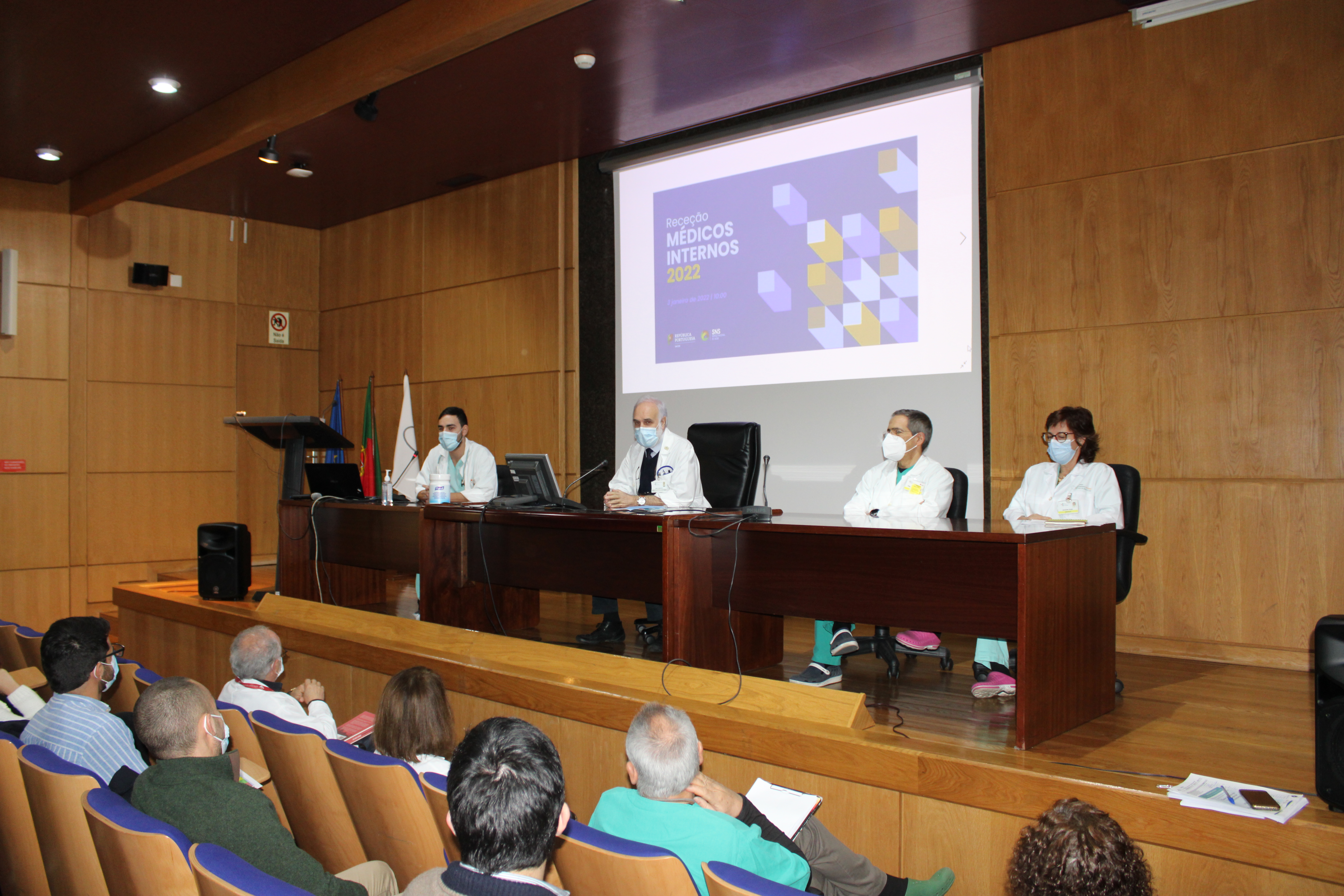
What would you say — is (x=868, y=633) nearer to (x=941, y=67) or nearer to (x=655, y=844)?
(x=941, y=67)

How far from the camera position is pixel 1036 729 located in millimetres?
2504

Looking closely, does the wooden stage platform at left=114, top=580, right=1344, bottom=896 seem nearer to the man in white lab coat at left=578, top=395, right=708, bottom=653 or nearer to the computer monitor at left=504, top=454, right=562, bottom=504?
the man in white lab coat at left=578, top=395, right=708, bottom=653

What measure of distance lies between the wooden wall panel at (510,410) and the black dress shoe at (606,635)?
252 centimetres

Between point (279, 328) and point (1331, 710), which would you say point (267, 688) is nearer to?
point (1331, 710)

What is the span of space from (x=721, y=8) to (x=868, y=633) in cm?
323

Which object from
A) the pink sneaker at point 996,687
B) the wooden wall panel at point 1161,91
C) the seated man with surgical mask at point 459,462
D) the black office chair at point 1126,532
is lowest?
the pink sneaker at point 996,687

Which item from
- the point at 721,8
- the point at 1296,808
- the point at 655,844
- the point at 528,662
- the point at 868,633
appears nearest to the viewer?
the point at 655,844

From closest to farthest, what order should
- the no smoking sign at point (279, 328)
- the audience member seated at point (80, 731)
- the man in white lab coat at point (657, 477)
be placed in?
the audience member seated at point (80, 731), the man in white lab coat at point (657, 477), the no smoking sign at point (279, 328)

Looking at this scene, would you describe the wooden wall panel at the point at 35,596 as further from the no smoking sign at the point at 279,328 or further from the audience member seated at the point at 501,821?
the audience member seated at the point at 501,821

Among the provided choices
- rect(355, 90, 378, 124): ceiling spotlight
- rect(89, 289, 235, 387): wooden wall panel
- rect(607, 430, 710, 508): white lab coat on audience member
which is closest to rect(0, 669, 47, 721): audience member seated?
rect(607, 430, 710, 508): white lab coat on audience member

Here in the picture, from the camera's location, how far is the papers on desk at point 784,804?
2131mm

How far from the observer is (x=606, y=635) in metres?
4.23

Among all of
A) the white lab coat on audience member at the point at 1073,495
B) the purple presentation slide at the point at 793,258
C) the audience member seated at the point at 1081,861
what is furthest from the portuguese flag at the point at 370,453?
the audience member seated at the point at 1081,861

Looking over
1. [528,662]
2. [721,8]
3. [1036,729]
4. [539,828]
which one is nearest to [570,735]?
[528,662]
